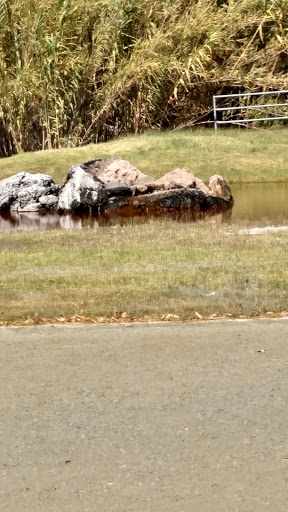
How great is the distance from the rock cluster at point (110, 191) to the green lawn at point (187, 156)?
2.45 m

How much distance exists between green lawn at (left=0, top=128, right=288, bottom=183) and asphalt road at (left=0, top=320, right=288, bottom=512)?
1371 centimetres

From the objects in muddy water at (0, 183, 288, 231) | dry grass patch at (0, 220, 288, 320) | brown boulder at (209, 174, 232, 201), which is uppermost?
dry grass patch at (0, 220, 288, 320)

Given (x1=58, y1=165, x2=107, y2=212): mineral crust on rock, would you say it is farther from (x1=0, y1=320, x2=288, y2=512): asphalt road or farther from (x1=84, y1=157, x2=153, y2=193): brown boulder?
(x1=0, y1=320, x2=288, y2=512): asphalt road

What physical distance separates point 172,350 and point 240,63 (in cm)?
2053

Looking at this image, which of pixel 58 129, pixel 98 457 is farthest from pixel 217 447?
pixel 58 129

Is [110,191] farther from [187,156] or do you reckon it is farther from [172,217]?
[187,156]

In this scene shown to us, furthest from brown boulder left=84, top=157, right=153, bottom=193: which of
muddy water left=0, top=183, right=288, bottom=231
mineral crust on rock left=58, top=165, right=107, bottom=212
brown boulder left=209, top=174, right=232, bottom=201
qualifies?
muddy water left=0, top=183, right=288, bottom=231

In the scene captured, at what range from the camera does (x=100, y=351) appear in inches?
266

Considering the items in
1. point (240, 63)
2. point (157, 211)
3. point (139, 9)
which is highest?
point (139, 9)

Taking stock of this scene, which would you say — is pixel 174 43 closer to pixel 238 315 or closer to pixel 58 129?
pixel 58 129

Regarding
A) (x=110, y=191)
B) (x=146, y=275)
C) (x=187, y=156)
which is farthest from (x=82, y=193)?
(x=146, y=275)

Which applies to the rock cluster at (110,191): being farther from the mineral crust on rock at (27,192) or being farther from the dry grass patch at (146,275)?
the dry grass patch at (146,275)

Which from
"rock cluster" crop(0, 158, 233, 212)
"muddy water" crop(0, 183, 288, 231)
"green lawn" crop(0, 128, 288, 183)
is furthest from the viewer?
"green lawn" crop(0, 128, 288, 183)

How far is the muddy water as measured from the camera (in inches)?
591
